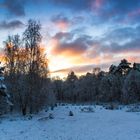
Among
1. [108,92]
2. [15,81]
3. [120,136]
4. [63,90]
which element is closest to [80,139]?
[120,136]

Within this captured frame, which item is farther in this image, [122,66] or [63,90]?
[63,90]

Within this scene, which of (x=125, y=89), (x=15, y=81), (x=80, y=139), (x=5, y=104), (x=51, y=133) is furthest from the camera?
(x=125, y=89)

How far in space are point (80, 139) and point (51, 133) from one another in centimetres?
404

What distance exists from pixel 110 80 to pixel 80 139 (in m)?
88.2

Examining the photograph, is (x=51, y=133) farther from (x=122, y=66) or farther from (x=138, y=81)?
(x=122, y=66)

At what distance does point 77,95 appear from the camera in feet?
492

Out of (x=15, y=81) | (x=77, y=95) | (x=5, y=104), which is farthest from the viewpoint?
(x=77, y=95)

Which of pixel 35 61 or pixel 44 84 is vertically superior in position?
pixel 35 61

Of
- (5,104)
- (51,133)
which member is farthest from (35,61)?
(51,133)

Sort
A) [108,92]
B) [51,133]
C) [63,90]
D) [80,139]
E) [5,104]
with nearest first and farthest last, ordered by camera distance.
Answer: [80,139], [51,133], [5,104], [108,92], [63,90]

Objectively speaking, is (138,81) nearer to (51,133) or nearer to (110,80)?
(110,80)

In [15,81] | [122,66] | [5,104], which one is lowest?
[5,104]

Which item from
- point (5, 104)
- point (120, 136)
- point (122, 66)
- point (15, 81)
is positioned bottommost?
point (120, 136)

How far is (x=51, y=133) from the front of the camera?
87.2ft
